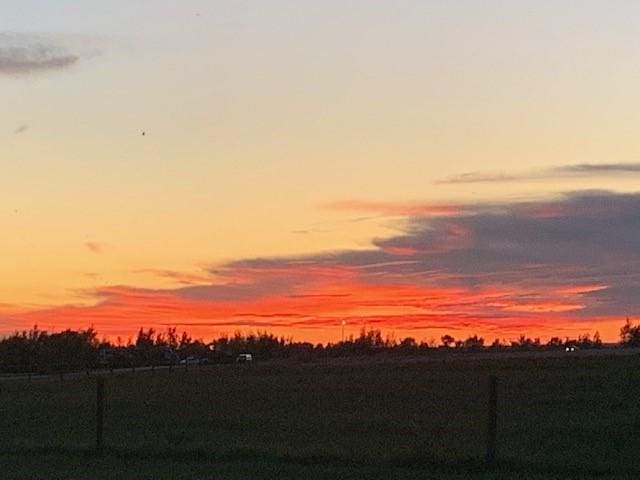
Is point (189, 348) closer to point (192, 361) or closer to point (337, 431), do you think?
point (192, 361)

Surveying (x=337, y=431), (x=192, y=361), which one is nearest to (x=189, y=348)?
(x=192, y=361)

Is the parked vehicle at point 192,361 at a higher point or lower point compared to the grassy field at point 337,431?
higher

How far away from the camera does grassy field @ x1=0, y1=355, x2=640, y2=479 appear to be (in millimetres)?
21506

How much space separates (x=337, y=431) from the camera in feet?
104

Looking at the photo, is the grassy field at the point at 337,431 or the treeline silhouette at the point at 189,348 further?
the treeline silhouette at the point at 189,348

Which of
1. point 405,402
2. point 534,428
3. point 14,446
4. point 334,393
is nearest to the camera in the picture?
point 14,446

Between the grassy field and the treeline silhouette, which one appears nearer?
the grassy field

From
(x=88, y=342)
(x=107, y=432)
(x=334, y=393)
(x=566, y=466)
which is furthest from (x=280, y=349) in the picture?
(x=566, y=466)

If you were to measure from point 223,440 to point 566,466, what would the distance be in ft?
34.2

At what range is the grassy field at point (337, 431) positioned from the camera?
2151 centimetres

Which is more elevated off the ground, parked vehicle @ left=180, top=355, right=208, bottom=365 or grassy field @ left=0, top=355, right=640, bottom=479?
parked vehicle @ left=180, top=355, right=208, bottom=365

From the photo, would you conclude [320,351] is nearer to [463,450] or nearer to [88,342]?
[88,342]

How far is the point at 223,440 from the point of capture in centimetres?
2888

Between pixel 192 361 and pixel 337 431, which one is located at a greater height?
pixel 192 361
